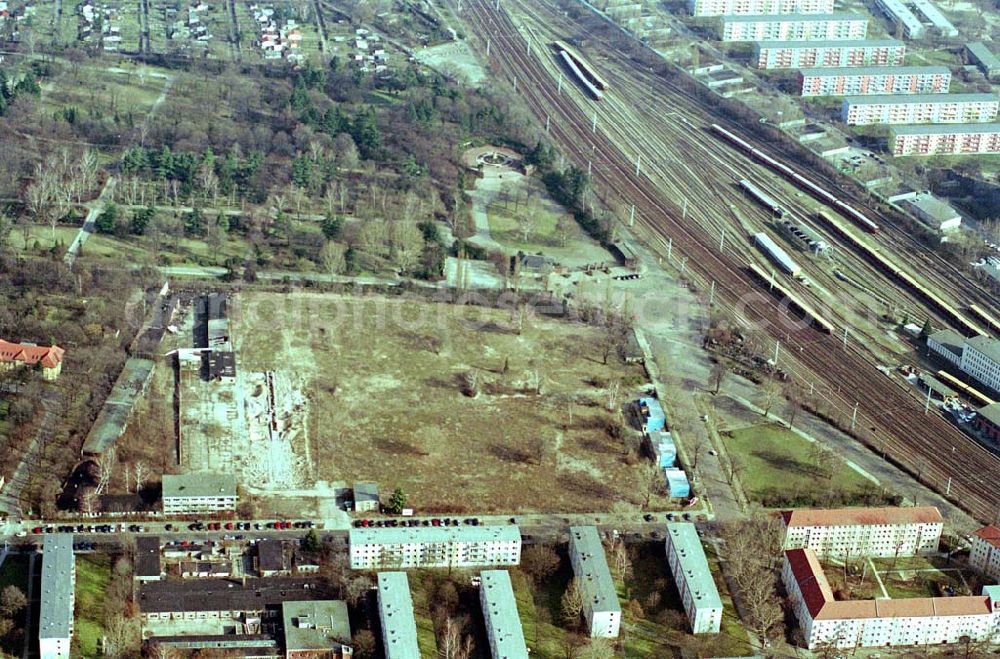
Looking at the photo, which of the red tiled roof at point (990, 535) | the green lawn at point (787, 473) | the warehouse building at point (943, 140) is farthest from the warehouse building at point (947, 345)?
the warehouse building at point (943, 140)

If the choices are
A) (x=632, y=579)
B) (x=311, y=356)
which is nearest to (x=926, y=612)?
(x=632, y=579)

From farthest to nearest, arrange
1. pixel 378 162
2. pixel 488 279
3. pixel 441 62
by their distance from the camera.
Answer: pixel 441 62 → pixel 378 162 → pixel 488 279

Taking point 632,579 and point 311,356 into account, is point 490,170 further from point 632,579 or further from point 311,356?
point 632,579

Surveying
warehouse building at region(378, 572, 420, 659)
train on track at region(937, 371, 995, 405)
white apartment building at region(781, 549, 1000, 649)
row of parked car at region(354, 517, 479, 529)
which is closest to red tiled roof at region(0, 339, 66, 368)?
row of parked car at region(354, 517, 479, 529)

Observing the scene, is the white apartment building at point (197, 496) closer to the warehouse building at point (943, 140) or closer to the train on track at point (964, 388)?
the train on track at point (964, 388)

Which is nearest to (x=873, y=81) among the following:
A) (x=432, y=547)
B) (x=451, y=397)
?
(x=451, y=397)

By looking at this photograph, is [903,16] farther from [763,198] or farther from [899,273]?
[899,273]
